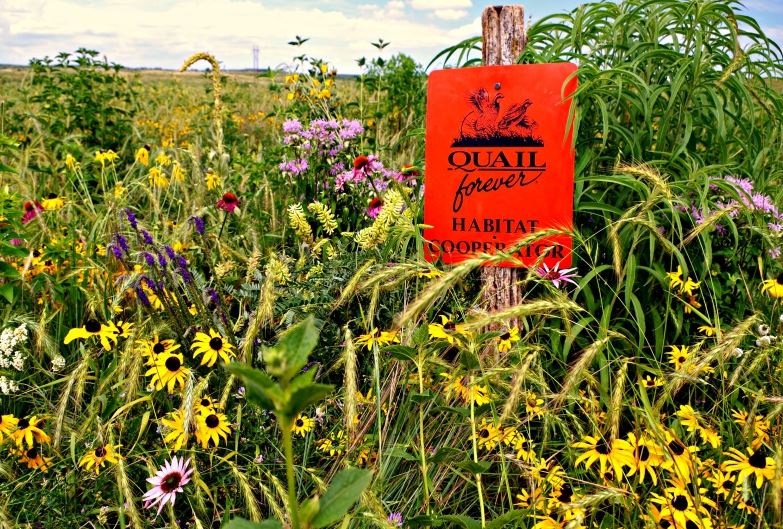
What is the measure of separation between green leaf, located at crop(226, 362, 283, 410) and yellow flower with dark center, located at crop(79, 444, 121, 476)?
1.32 meters

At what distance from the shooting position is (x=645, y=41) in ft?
9.09

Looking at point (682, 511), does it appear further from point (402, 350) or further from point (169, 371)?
point (169, 371)

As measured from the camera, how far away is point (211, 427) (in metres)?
1.96

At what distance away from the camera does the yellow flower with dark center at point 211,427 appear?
1.92m

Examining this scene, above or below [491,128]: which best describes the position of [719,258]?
below

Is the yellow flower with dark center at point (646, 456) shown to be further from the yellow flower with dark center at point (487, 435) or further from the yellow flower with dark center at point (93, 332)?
the yellow flower with dark center at point (93, 332)

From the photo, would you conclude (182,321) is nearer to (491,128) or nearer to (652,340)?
(491,128)

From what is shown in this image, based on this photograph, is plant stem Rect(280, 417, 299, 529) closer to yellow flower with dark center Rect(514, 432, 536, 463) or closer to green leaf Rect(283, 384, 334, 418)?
green leaf Rect(283, 384, 334, 418)

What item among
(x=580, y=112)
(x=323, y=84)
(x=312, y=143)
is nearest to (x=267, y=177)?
(x=323, y=84)

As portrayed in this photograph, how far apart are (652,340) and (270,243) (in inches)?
77.5

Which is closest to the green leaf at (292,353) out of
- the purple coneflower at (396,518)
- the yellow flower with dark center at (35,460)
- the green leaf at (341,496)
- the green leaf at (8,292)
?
the green leaf at (341,496)

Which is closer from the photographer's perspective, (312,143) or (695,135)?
(695,135)

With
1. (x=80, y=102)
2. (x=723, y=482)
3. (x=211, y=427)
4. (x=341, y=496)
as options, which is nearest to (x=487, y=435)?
(x=723, y=482)

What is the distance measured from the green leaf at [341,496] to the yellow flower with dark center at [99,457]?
1.22 meters
